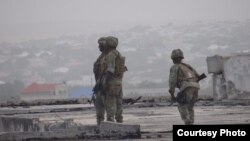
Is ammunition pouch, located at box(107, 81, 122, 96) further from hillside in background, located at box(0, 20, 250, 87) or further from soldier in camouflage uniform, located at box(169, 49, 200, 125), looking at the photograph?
hillside in background, located at box(0, 20, 250, 87)

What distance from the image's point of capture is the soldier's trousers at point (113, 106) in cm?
1023

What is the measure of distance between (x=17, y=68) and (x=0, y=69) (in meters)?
5.15

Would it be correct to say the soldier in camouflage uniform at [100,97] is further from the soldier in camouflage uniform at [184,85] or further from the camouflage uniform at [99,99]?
the soldier in camouflage uniform at [184,85]

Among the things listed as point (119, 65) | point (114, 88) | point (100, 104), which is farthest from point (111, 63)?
point (100, 104)

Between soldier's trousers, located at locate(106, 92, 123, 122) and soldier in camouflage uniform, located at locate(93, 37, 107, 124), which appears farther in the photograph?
soldier in camouflage uniform, located at locate(93, 37, 107, 124)

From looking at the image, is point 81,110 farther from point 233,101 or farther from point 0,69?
point 0,69

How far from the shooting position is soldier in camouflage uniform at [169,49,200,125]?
389 inches

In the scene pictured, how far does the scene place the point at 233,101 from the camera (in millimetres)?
16844

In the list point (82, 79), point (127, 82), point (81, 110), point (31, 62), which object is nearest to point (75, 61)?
point (31, 62)

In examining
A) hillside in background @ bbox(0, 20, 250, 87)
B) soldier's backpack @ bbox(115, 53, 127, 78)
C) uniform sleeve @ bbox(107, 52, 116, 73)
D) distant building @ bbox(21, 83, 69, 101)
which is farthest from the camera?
hillside in background @ bbox(0, 20, 250, 87)

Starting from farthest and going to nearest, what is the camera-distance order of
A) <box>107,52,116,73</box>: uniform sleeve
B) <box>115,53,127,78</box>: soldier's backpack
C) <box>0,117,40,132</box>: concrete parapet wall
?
<box>0,117,40,132</box>: concrete parapet wall → <box>115,53,127,78</box>: soldier's backpack → <box>107,52,116,73</box>: uniform sleeve

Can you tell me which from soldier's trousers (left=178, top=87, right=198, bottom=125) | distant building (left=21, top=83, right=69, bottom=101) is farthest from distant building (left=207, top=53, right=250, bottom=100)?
distant building (left=21, top=83, right=69, bottom=101)

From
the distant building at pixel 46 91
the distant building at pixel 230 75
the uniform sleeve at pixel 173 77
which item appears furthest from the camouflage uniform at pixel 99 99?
the distant building at pixel 46 91

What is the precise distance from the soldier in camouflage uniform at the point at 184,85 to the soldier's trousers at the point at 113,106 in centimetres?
106
